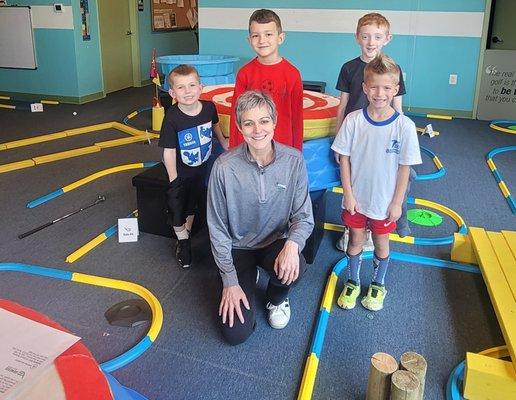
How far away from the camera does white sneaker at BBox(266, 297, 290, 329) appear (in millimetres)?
2248

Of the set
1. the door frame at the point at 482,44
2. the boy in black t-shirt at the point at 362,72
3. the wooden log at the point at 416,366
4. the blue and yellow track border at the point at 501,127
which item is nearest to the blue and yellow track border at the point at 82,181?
the boy in black t-shirt at the point at 362,72

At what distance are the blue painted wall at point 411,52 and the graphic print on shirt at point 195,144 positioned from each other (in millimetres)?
4183

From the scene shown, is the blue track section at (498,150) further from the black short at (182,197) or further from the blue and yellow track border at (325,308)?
the black short at (182,197)

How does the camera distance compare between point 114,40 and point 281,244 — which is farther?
point 114,40

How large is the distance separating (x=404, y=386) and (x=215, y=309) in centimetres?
108

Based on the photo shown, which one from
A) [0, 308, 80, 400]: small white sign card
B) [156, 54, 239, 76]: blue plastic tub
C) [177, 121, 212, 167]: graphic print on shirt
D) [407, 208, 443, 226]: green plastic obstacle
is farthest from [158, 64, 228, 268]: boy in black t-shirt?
[156, 54, 239, 76]: blue plastic tub

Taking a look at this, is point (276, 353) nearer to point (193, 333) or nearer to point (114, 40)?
point (193, 333)

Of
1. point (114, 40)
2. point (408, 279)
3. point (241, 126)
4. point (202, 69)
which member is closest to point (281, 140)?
point (241, 126)

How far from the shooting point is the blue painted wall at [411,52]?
240 inches

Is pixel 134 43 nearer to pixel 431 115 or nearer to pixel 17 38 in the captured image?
pixel 17 38

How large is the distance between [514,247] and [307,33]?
4670 mm

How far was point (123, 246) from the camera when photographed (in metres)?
2.99

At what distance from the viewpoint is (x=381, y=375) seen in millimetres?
1605

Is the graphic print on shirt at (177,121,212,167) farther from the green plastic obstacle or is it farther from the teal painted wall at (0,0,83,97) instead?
the teal painted wall at (0,0,83,97)
